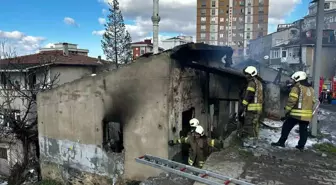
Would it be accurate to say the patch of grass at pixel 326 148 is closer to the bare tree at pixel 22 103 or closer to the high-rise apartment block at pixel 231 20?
the bare tree at pixel 22 103

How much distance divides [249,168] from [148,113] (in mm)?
3316

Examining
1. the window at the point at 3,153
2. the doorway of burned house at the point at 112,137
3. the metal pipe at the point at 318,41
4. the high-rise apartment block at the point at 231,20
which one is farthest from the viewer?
the high-rise apartment block at the point at 231,20

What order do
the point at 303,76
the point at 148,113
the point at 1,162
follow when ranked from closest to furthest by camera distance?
the point at 303,76 → the point at 148,113 → the point at 1,162

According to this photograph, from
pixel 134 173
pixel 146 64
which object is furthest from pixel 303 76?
pixel 134 173

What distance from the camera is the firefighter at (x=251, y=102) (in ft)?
19.5

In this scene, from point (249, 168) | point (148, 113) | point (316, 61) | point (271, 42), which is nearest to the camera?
point (249, 168)

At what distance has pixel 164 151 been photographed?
7.09 meters

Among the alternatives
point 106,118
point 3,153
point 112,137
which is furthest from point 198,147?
point 3,153

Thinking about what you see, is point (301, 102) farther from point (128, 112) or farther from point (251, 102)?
point (128, 112)

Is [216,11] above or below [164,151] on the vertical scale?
above

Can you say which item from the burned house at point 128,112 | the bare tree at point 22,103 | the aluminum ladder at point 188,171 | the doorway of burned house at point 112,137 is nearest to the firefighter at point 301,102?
the burned house at point 128,112

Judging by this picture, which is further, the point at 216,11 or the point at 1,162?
the point at 216,11

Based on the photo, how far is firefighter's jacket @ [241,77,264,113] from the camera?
19.4 ft

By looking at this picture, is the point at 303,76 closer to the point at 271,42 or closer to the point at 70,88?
the point at 70,88
